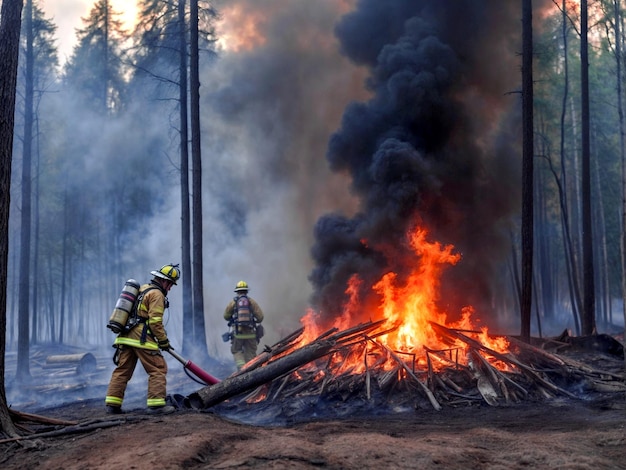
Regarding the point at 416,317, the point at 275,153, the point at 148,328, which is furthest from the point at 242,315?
the point at 275,153

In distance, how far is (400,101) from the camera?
42.9 ft

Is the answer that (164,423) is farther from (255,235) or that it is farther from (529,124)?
(255,235)

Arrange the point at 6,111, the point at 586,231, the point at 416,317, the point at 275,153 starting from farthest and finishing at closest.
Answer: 1. the point at 275,153
2. the point at 586,231
3. the point at 416,317
4. the point at 6,111

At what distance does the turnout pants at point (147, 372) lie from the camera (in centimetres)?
792

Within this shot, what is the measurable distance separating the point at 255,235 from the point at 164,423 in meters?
16.2

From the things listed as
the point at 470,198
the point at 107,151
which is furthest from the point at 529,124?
the point at 107,151

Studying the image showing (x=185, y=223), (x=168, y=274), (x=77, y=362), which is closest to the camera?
(x=168, y=274)

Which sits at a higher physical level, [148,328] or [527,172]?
[527,172]

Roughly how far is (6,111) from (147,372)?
3.85m

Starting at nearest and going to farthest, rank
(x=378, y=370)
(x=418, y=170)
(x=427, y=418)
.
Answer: (x=427, y=418) → (x=378, y=370) → (x=418, y=170)

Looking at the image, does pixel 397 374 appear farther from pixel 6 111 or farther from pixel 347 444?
pixel 6 111

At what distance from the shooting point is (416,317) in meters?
10.9

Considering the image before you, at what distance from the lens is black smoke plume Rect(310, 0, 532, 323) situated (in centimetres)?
1208

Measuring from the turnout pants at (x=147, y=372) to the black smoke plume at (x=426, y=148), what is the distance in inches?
181
